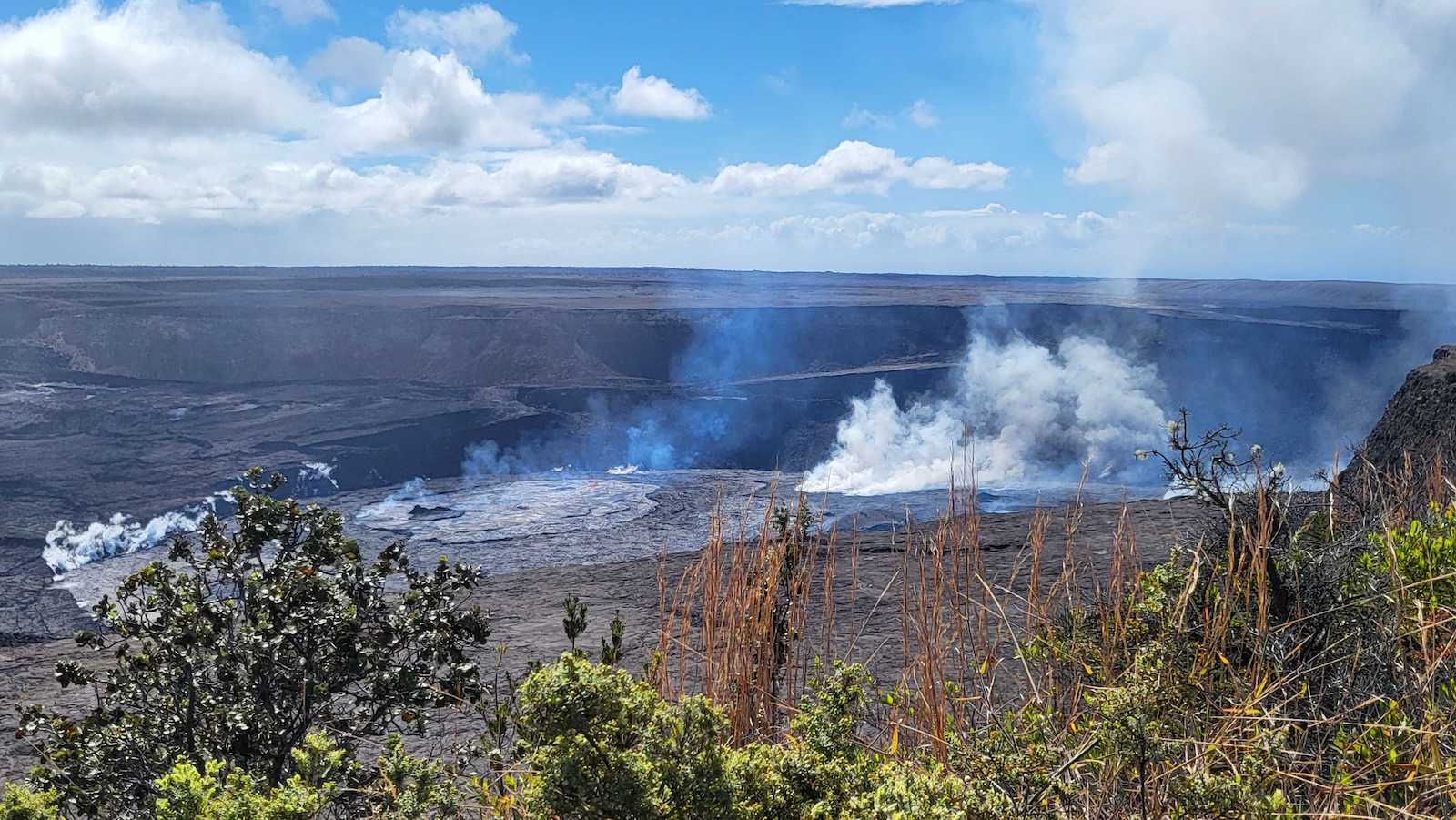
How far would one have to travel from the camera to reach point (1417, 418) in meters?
8.76

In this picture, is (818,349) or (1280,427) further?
(818,349)

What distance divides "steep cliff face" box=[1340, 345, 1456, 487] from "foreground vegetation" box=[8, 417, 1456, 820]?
5.97 metres

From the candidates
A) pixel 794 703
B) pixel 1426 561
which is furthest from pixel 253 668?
pixel 1426 561

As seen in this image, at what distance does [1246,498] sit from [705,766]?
9.17 ft

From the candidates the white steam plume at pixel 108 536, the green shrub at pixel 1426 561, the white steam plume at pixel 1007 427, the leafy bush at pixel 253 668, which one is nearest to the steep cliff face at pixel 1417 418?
the green shrub at pixel 1426 561

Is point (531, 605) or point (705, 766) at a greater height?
point (705, 766)

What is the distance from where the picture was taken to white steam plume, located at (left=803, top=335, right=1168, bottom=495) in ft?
63.6

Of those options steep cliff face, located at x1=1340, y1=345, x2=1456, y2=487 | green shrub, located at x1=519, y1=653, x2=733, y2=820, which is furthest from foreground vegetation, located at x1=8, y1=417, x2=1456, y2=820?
steep cliff face, located at x1=1340, y1=345, x2=1456, y2=487

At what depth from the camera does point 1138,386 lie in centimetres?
2603

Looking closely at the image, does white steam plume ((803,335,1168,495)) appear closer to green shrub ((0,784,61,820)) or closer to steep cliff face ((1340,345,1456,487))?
steep cliff face ((1340,345,1456,487))

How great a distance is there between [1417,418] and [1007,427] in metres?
13.9

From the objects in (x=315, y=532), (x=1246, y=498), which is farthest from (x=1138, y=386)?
(x=315, y=532)

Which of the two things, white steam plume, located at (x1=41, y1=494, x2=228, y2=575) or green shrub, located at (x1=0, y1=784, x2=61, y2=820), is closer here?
green shrub, located at (x1=0, y1=784, x2=61, y2=820)

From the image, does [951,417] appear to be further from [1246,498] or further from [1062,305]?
[1246,498]
